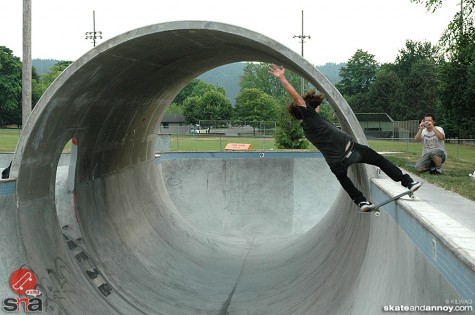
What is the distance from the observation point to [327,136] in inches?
261

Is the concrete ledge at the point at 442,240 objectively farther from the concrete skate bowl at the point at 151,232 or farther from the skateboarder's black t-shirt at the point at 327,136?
the skateboarder's black t-shirt at the point at 327,136

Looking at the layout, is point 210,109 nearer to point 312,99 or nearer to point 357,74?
point 357,74

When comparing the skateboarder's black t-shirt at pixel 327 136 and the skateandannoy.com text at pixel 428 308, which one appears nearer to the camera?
the skateandannoy.com text at pixel 428 308

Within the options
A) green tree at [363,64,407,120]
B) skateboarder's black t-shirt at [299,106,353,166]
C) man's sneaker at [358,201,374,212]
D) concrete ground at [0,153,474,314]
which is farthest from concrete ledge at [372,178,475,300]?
green tree at [363,64,407,120]

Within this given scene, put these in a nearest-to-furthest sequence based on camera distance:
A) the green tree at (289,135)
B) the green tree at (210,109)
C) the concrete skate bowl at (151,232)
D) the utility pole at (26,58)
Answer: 1. the concrete skate bowl at (151,232)
2. the utility pole at (26,58)
3. the green tree at (289,135)
4. the green tree at (210,109)

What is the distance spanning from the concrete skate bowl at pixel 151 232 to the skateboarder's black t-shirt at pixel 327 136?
759mm

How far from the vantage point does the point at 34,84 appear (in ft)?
306

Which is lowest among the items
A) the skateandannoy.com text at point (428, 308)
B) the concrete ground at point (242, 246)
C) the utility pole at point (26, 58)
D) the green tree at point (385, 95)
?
the concrete ground at point (242, 246)

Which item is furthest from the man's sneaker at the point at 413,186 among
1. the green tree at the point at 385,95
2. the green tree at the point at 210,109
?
the green tree at the point at 210,109

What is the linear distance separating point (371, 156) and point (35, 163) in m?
4.36

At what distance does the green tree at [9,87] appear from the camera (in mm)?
78125

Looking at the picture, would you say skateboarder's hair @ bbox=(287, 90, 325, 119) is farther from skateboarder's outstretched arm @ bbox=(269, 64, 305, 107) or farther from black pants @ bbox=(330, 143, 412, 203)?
black pants @ bbox=(330, 143, 412, 203)

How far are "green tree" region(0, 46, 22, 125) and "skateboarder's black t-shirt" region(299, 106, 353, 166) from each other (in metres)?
77.8

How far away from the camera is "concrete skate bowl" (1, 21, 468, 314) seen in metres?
6.96
